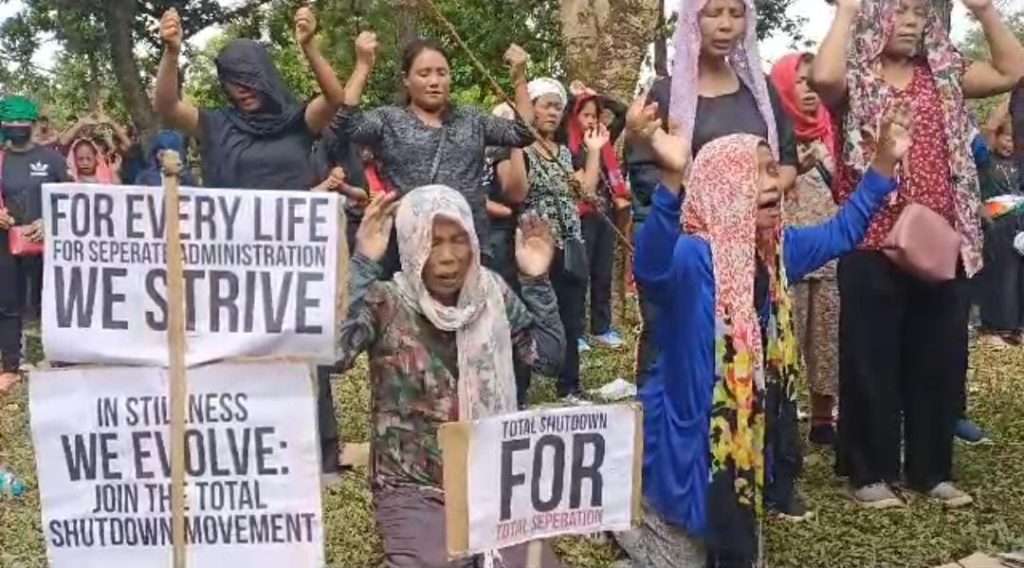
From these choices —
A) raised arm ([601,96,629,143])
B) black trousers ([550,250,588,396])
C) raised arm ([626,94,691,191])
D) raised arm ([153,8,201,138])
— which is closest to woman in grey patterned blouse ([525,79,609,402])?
black trousers ([550,250,588,396])

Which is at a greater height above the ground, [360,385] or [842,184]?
[842,184]

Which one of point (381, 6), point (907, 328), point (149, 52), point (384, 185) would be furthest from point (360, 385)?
point (149, 52)

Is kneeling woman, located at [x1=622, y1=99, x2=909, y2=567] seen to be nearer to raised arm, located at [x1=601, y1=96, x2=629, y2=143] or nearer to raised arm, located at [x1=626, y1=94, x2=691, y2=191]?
raised arm, located at [x1=626, y1=94, x2=691, y2=191]

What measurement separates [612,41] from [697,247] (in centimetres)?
679

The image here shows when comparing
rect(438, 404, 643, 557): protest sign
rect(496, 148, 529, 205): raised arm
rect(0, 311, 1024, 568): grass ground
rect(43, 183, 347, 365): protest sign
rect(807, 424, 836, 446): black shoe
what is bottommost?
rect(0, 311, 1024, 568): grass ground

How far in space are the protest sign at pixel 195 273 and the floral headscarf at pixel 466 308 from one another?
0.45 m

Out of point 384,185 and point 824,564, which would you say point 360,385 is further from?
point 824,564

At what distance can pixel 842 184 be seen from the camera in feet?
17.5

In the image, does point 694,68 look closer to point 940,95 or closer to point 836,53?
point 836,53

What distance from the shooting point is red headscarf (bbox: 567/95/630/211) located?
27.9 feet

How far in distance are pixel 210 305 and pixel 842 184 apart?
2.63m

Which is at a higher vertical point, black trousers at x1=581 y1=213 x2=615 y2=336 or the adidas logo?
the adidas logo

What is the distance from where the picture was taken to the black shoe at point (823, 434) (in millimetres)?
6402

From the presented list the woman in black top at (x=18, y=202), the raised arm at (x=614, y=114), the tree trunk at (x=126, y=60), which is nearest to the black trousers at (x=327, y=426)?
the raised arm at (x=614, y=114)
